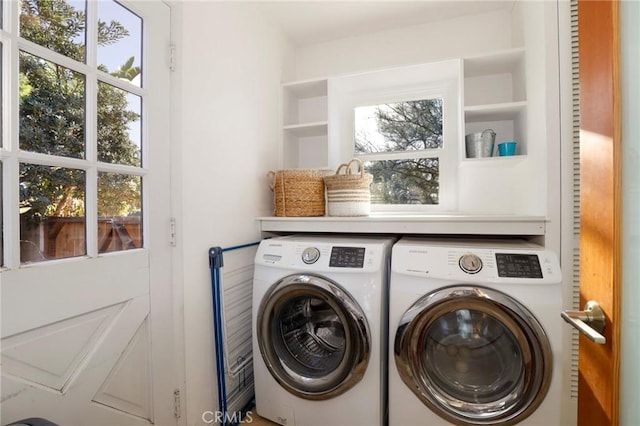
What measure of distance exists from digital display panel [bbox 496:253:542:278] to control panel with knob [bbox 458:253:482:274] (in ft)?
0.26

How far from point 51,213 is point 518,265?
174 cm

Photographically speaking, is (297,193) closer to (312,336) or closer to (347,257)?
(347,257)

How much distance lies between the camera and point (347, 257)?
1485 millimetres

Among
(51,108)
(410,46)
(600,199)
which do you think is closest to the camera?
(600,199)

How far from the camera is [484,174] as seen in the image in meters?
2.03

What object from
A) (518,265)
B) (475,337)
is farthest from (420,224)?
(475,337)

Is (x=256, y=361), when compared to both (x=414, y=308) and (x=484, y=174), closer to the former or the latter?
(x=414, y=308)

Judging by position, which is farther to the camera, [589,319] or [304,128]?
[304,128]

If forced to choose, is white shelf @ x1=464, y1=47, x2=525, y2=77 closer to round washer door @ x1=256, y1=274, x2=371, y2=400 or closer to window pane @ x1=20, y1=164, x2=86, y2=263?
round washer door @ x1=256, y1=274, x2=371, y2=400

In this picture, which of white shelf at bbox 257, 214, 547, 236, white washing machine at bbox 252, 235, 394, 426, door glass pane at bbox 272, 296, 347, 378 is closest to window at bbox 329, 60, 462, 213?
white shelf at bbox 257, 214, 547, 236

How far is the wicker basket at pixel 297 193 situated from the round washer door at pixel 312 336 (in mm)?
525

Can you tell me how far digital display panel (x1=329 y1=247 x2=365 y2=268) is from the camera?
4.77 feet

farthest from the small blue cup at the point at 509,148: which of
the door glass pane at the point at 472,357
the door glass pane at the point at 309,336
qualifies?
the door glass pane at the point at 309,336

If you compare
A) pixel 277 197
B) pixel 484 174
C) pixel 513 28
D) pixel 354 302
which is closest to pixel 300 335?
pixel 354 302
